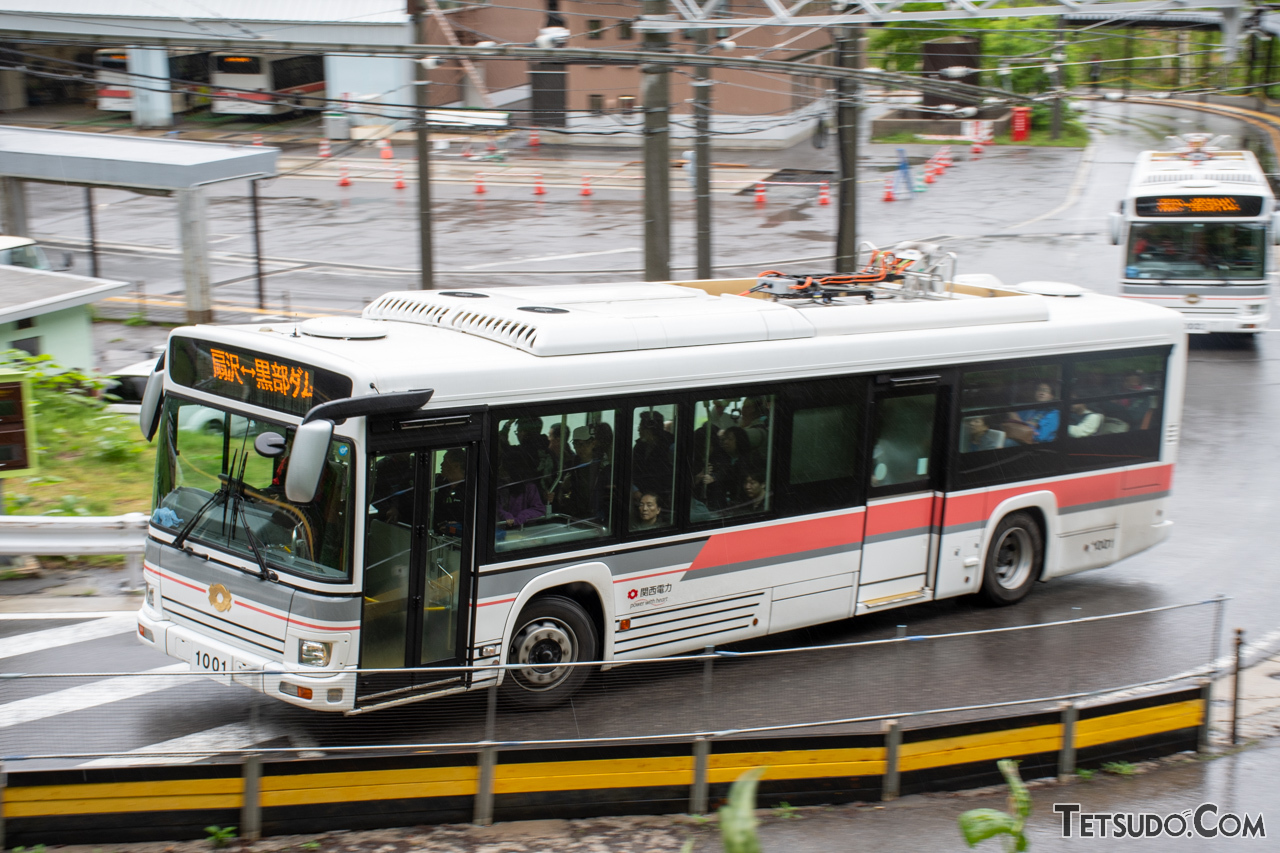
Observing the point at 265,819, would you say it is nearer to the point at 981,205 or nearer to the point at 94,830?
the point at 94,830

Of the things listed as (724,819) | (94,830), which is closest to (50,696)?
(94,830)

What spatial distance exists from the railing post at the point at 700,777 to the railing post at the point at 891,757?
1.15 metres

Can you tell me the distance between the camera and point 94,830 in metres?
6.70

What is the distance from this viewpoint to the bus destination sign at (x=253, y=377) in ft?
25.1

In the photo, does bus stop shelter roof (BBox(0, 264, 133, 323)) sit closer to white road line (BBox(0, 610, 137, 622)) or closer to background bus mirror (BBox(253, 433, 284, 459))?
white road line (BBox(0, 610, 137, 622))

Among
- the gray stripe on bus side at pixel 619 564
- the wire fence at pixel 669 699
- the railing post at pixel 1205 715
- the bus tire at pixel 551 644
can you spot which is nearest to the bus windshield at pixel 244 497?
the wire fence at pixel 669 699

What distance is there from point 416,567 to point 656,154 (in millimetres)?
8668

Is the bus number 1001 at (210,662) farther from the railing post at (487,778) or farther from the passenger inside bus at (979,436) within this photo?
the passenger inside bus at (979,436)

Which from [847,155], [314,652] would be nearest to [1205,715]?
[314,652]

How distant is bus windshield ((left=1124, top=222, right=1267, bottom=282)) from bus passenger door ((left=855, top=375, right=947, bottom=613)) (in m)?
14.5

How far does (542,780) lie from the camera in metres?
7.26

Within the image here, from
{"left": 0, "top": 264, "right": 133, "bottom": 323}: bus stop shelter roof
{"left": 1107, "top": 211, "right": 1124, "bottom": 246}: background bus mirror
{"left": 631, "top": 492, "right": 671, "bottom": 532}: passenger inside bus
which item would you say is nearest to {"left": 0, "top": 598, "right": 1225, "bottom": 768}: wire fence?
{"left": 631, "top": 492, "right": 671, "bottom": 532}: passenger inside bus

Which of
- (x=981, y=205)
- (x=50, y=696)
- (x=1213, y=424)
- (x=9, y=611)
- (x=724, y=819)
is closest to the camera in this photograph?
(x=724, y=819)

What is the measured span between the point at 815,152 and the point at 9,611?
1655 inches
